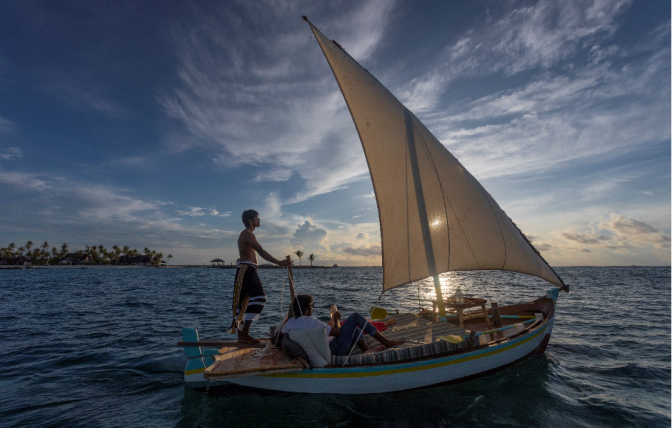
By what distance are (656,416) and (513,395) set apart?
8.48 feet

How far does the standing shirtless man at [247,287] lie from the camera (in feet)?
20.6

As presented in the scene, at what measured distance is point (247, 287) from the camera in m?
6.29

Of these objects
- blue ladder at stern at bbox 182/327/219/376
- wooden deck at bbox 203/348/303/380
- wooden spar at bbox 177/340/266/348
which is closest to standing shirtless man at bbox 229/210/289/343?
wooden spar at bbox 177/340/266/348

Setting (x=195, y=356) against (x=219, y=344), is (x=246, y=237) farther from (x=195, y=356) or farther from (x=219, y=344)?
(x=195, y=356)

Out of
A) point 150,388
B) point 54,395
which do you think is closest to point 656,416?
point 150,388

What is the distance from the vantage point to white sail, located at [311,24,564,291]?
819cm

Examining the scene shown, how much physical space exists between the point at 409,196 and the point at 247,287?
4798 millimetres

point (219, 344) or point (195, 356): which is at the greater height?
point (219, 344)

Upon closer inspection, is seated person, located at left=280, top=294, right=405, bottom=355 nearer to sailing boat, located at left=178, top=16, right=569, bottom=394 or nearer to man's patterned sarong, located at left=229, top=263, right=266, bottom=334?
man's patterned sarong, located at left=229, top=263, right=266, bottom=334

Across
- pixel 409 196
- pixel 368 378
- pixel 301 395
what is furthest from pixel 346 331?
pixel 409 196

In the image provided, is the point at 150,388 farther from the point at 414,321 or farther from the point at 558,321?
the point at 558,321

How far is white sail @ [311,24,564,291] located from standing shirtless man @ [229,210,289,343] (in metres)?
3.35

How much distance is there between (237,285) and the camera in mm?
6328

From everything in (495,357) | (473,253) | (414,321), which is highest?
(473,253)
